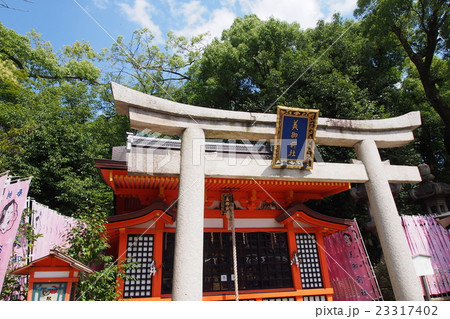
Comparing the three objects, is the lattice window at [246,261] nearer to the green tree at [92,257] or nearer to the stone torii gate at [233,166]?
the green tree at [92,257]

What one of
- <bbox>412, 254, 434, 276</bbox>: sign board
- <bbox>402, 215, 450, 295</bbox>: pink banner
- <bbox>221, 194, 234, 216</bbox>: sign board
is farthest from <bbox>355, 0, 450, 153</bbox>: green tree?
<bbox>221, 194, 234, 216</bbox>: sign board

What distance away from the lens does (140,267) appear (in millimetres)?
7371

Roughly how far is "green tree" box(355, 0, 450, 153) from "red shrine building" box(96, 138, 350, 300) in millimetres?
9398

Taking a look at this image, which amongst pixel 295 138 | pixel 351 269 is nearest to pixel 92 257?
pixel 295 138

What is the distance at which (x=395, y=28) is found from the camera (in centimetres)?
1346

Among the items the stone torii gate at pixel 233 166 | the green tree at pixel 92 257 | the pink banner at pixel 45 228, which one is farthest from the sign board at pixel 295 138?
the pink banner at pixel 45 228

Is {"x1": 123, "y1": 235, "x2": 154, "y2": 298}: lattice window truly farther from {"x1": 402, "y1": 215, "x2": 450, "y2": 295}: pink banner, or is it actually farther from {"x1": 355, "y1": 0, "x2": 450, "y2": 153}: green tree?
{"x1": 355, "y1": 0, "x2": 450, "y2": 153}: green tree

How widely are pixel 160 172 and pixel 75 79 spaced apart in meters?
20.5

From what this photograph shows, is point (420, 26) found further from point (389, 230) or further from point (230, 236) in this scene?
point (230, 236)

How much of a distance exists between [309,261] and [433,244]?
4.90 metres

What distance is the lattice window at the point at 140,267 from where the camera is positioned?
7.14 metres

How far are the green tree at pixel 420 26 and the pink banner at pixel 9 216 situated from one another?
15.6m
